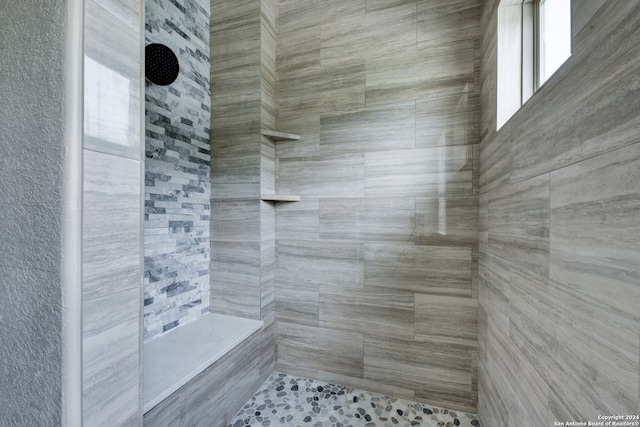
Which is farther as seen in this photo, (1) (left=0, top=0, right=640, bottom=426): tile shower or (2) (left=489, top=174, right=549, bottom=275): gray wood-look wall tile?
(2) (left=489, top=174, right=549, bottom=275): gray wood-look wall tile

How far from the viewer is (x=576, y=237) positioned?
0.62 metres

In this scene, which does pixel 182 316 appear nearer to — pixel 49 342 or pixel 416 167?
pixel 49 342

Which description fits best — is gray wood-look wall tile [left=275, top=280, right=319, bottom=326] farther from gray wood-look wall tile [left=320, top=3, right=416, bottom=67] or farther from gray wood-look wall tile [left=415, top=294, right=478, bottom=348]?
gray wood-look wall tile [left=320, top=3, right=416, bottom=67]

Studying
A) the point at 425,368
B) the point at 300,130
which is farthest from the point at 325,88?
the point at 425,368

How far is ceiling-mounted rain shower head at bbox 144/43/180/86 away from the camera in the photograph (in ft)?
4.40

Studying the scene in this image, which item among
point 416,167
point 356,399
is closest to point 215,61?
point 416,167

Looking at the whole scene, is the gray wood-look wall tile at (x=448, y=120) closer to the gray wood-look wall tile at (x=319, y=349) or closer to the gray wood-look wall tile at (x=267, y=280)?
the gray wood-look wall tile at (x=267, y=280)

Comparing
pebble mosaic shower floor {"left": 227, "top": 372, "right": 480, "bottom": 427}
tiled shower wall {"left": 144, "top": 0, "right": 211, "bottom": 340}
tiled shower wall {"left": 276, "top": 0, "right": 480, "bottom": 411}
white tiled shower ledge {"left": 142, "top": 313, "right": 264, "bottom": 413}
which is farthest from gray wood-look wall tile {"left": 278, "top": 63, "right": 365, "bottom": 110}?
pebble mosaic shower floor {"left": 227, "top": 372, "right": 480, "bottom": 427}

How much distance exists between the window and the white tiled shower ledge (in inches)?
64.1

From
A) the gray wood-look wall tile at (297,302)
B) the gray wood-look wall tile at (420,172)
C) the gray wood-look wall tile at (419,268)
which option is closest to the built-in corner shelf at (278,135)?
the gray wood-look wall tile at (420,172)

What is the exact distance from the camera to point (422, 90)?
4.87 feet

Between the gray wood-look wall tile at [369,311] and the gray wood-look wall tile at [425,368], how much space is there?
0.21 feet

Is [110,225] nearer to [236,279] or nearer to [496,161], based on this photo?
[236,279]

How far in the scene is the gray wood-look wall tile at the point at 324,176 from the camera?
159 centimetres
